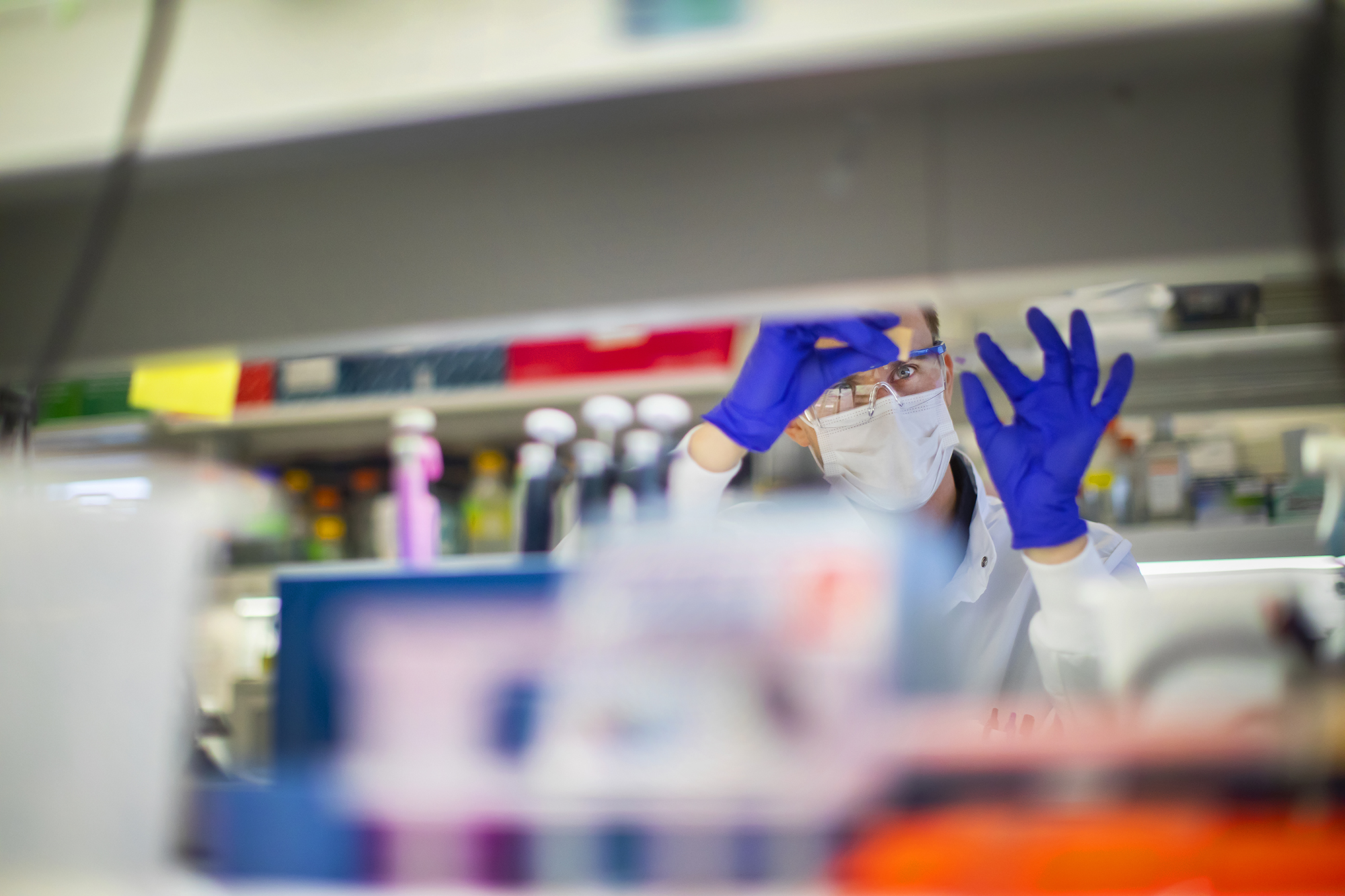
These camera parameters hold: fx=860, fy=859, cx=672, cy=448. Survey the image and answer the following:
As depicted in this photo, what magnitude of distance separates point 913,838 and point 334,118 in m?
0.84

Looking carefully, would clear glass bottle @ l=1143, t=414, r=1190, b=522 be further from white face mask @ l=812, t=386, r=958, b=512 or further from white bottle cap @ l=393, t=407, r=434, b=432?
white bottle cap @ l=393, t=407, r=434, b=432

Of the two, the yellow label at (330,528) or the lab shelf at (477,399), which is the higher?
the lab shelf at (477,399)

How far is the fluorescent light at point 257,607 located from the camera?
925 mm

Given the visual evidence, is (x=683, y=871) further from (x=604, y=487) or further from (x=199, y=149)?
(x=199, y=149)

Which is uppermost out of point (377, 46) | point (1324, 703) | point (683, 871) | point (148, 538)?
point (377, 46)

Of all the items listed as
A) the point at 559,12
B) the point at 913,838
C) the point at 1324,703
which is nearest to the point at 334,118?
the point at 559,12

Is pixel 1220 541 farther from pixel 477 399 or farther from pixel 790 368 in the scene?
pixel 477 399

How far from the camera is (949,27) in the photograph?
0.71 metres

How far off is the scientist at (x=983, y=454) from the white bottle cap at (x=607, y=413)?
4.4 inches

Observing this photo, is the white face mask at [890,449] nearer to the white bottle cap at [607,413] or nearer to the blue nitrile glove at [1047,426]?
the blue nitrile glove at [1047,426]

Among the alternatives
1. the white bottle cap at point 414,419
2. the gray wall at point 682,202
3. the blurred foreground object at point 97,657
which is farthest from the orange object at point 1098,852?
the blurred foreground object at point 97,657

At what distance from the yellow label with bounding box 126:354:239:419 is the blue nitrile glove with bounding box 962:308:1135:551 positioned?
0.76 metres

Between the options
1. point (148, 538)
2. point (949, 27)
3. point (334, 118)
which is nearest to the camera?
point (949, 27)

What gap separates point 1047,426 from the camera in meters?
0.81
